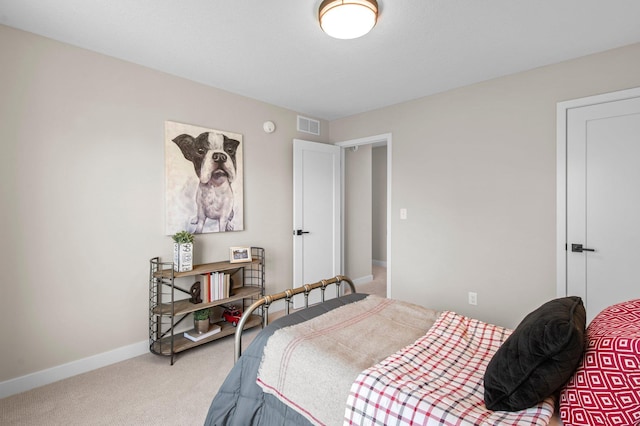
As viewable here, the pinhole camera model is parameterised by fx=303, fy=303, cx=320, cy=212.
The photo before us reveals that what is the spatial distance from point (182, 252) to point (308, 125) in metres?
2.34

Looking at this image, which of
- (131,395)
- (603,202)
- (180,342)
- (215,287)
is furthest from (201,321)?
(603,202)

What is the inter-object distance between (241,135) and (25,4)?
1.84 meters

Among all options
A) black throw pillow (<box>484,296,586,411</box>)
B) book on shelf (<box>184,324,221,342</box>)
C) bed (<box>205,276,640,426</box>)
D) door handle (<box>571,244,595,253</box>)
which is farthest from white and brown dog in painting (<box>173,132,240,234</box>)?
door handle (<box>571,244,595,253</box>)

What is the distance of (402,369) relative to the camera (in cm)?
125

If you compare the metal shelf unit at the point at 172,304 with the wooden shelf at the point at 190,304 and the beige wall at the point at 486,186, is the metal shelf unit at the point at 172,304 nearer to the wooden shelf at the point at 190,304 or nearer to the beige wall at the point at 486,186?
the wooden shelf at the point at 190,304

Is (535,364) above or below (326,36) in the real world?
below

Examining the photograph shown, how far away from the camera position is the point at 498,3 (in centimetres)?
184

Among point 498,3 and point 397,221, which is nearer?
point 498,3

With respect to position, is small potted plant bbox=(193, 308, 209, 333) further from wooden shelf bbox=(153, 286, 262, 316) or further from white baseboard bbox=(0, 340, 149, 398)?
white baseboard bbox=(0, 340, 149, 398)

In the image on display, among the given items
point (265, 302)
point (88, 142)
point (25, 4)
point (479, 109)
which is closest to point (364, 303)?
point (265, 302)

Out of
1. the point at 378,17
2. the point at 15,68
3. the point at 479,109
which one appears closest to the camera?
the point at 378,17

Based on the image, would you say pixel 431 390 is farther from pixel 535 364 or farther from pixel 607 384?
pixel 607 384

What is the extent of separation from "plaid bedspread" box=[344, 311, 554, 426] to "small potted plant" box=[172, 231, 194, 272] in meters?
2.05

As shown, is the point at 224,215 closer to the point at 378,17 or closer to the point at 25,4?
the point at 25,4
